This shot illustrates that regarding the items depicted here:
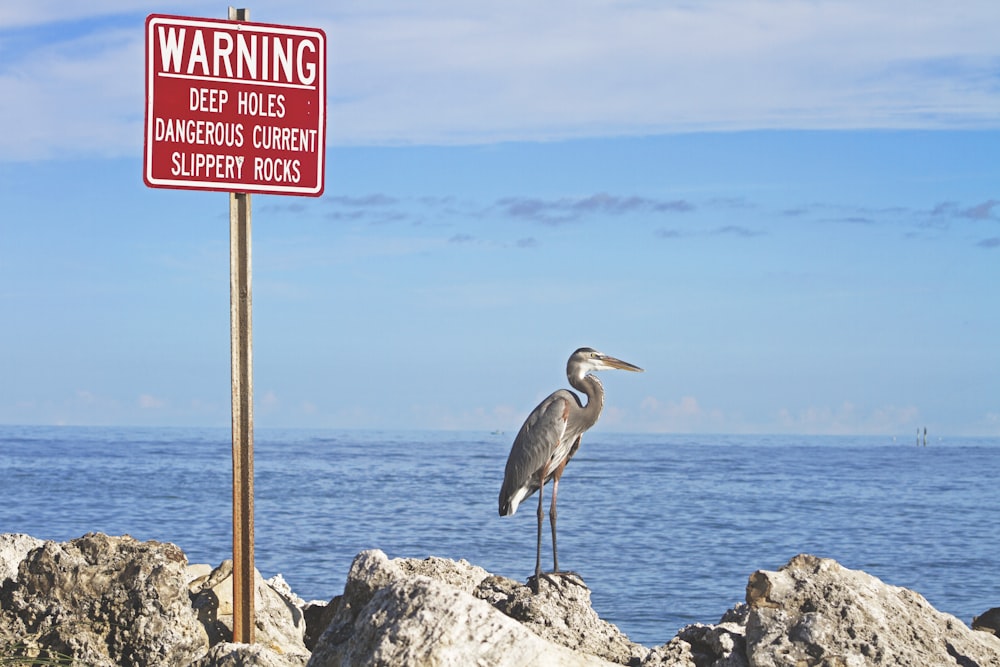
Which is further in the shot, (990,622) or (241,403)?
(990,622)

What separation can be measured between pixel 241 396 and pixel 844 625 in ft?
11.1

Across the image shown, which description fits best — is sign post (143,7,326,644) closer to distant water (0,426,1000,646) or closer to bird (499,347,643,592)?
bird (499,347,643,592)

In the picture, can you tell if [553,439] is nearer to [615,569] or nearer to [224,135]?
[224,135]

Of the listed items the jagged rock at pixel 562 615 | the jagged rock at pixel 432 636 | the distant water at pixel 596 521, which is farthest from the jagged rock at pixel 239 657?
the distant water at pixel 596 521

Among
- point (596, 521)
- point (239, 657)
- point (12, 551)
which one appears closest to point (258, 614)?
point (239, 657)

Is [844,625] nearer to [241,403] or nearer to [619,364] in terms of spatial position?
[619,364]

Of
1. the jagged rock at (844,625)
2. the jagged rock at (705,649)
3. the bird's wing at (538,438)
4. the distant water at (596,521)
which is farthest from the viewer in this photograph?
the distant water at (596,521)

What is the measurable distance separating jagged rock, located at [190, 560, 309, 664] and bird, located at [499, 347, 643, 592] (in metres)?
1.58

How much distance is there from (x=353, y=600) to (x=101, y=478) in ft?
115

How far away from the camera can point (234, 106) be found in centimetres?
672

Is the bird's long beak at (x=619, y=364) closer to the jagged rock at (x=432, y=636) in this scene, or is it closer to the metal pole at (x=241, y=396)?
the metal pole at (x=241, y=396)

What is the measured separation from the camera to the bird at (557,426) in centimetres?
752

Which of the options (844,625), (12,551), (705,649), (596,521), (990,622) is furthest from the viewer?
(596,521)

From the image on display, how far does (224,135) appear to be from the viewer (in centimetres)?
672
